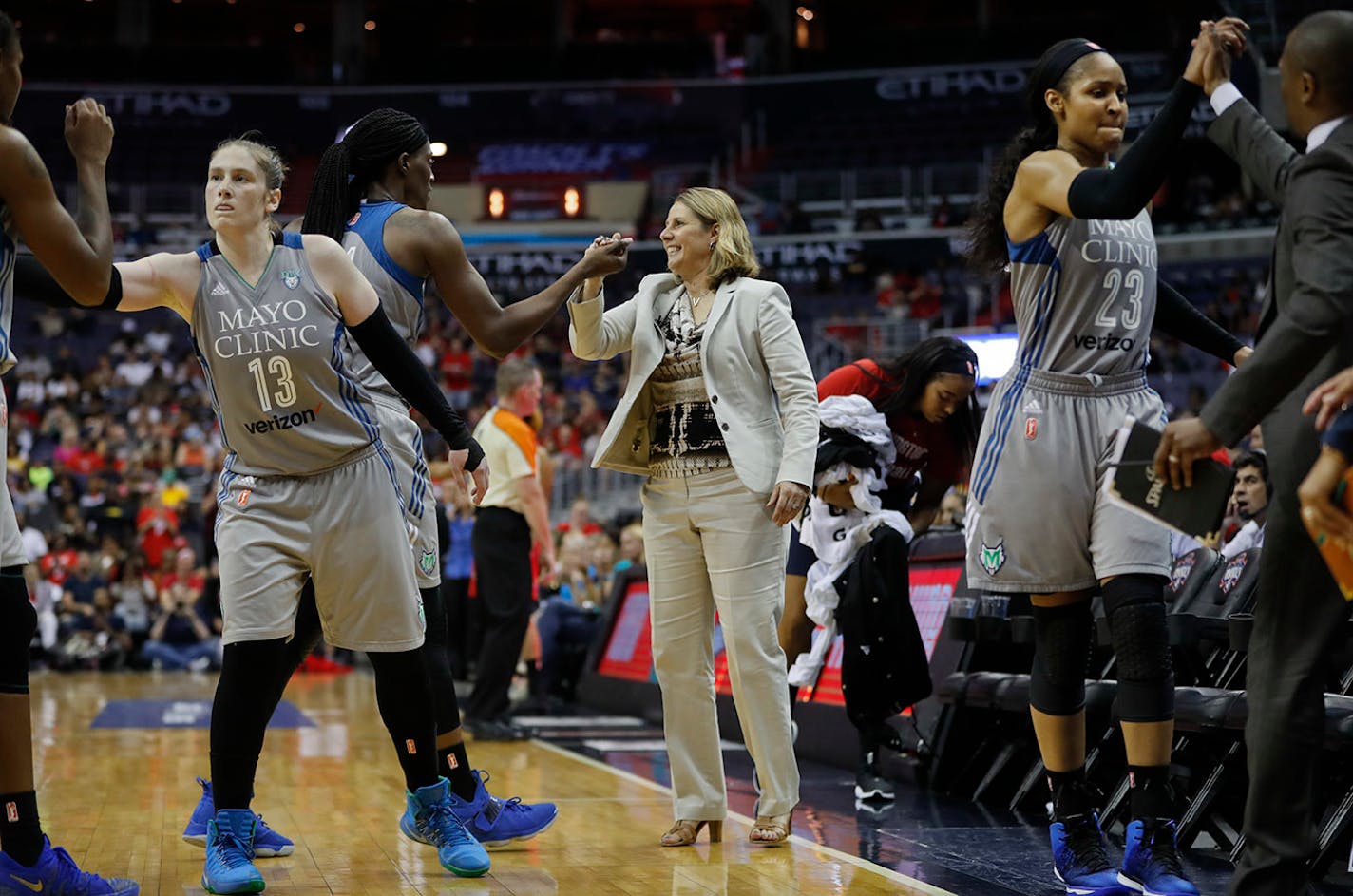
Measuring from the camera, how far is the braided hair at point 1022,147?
3811 mm

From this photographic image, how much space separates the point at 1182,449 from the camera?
9.05ft

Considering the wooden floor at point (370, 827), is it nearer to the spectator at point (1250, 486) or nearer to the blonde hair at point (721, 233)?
the blonde hair at point (721, 233)

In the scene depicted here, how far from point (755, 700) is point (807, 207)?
23.4 meters

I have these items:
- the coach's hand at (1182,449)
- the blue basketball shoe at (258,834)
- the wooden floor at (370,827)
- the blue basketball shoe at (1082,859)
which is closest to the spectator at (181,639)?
the wooden floor at (370,827)

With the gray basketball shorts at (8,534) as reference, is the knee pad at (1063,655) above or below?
below

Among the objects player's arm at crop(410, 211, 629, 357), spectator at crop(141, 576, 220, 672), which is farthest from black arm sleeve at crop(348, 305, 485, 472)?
spectator at crop(141, 576, 220, 672)

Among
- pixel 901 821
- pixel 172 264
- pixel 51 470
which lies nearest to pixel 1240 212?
pixel 51 470

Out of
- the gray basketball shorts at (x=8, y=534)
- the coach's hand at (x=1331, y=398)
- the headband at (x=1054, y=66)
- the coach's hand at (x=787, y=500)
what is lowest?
the coach's hand at (x=787, y=500)

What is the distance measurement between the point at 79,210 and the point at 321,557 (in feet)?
3.37

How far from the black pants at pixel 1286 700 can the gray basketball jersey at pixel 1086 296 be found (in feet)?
3.55

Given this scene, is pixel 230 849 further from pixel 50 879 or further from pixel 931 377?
pixel 931 377

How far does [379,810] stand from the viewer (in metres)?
5.37

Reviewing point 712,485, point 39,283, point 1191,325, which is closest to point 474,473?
point 712,485

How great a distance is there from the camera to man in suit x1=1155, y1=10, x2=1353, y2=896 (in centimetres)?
262
